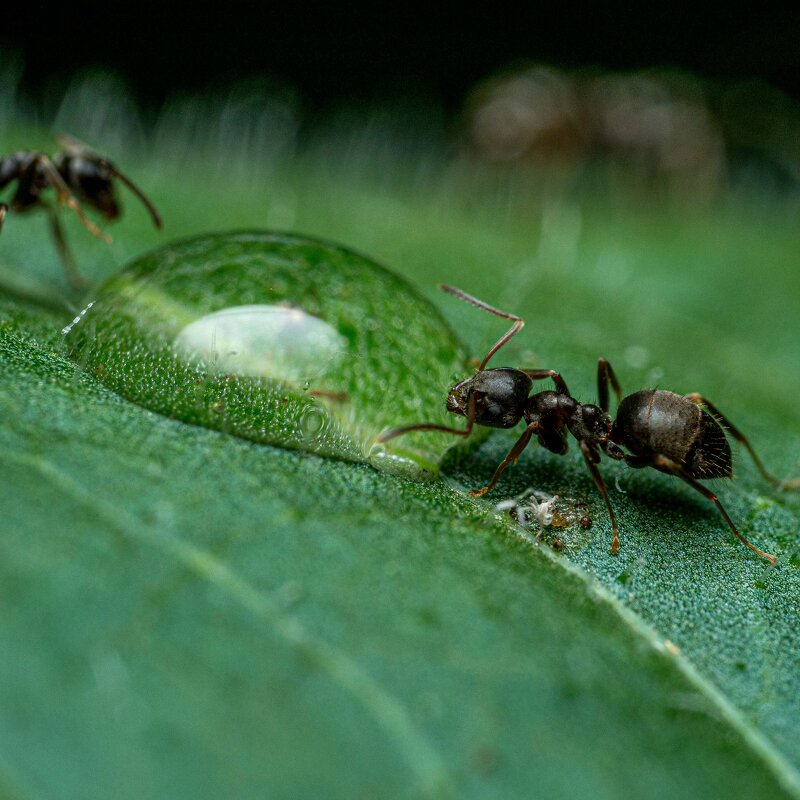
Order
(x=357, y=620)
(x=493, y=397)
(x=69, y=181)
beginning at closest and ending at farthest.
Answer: (x=357, y=620) → (x=493, y=397) → (x=69, y=181)

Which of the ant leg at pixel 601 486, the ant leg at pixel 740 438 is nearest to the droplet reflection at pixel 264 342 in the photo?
the ant leg at pixel 601 486

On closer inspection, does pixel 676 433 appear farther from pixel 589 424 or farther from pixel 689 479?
pixel 589 424

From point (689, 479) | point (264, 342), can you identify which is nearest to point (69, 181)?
point (264, 342)

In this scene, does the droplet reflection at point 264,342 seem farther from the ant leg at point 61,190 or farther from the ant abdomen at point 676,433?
the ant leg at point 61,190

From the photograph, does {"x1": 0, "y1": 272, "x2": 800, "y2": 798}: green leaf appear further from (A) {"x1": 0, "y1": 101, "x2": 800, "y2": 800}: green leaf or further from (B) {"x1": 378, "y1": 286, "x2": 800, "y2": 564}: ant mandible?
(B) {"x1": 378, "y1": 286, "x2": 800, "y2": 564}: ant mandible

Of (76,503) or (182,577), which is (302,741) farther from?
(76,503)

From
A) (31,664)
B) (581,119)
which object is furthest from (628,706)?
(581,119)
